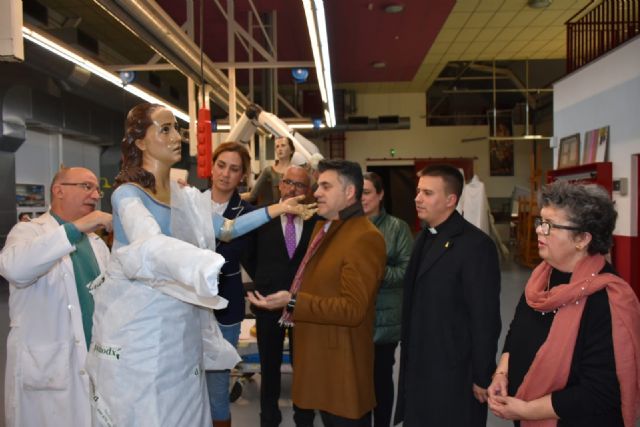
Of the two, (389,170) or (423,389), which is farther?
(389,170)

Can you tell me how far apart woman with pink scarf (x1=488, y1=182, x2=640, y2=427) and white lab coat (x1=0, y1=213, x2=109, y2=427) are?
183cm

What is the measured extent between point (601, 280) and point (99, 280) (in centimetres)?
169

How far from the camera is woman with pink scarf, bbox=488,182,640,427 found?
1634mm

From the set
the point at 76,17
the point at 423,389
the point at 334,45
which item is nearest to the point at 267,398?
the point at 423,389

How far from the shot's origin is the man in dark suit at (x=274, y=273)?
122 inches

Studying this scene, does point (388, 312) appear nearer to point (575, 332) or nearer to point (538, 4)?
point (575, 332)

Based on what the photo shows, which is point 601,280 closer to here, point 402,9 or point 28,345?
point 28,345

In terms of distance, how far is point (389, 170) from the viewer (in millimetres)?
17609

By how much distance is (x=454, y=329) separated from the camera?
221cm

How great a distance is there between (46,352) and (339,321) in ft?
4.36

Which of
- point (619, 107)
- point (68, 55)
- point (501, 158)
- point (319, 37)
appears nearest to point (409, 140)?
point (501, 158)

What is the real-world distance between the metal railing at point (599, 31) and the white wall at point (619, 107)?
0.24 metres

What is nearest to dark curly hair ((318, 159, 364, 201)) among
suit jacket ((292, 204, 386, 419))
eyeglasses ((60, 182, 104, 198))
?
suit jacket ((292, 204, 386, 419))

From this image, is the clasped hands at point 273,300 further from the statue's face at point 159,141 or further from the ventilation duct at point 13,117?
the ventilation duct at point 13,117
